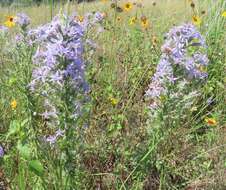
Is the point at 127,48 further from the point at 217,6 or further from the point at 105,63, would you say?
the point at 217,6

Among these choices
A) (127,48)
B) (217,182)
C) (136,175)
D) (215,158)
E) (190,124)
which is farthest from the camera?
(127,48)

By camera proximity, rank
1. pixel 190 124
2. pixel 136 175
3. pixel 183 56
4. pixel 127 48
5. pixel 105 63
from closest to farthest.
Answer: pixel 183 56
pixel 136 175
pixel 190 124
pixel 105 63
pixel 127 48

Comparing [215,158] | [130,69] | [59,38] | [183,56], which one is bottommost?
[215,158]

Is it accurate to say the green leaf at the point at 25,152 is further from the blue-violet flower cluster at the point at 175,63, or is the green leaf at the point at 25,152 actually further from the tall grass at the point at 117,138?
the blue-violet flower cluster at the point at 175,63

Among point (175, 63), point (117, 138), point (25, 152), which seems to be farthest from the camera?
point (117, 138)

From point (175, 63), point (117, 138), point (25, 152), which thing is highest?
point (175, 63)

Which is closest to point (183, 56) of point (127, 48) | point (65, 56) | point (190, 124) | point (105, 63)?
point (65, 56)

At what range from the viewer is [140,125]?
271 cm

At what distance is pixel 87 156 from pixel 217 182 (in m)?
0.72

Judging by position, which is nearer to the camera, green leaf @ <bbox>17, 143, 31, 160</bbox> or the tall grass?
green leaf @ <bbox>17, 143, 31, 160</bbox>

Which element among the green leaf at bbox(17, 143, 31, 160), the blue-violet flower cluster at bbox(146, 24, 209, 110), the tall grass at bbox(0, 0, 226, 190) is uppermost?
the blue-violet flower cluster at bbox(146, 24, 209, 110)

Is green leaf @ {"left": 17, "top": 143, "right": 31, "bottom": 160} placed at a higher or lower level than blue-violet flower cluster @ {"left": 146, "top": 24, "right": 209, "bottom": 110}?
lower

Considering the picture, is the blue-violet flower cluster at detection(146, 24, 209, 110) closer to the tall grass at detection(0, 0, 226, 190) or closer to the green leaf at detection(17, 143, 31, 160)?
the tall grass at detection(0, 0, 226, 190)

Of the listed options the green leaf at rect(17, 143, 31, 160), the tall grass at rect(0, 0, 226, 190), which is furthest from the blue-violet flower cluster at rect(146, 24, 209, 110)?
the green leaf at rect(17, 143, 31, 160)
